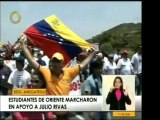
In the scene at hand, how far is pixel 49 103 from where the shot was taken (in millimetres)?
5570

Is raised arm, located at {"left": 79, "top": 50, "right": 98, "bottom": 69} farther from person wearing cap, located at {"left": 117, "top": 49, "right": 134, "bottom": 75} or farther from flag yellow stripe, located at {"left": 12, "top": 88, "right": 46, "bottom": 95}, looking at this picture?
flag yellow stripe, located at {"left": 12, "top": 88, "right": 46, "bottom": 95}

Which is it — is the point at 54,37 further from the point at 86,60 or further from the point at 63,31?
the point at 86,60

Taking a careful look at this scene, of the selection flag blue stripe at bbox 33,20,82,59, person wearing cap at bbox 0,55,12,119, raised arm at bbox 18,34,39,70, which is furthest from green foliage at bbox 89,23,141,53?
person wearing cap at bbox 0,55,12,119

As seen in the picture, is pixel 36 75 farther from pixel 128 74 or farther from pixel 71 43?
pixel 128 74

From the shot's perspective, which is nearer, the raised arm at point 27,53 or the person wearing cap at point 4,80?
the raised arm at point 27,53

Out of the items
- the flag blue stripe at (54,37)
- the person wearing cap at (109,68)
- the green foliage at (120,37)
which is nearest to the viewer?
the green foliage at (120,37)

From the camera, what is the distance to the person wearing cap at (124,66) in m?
5.71

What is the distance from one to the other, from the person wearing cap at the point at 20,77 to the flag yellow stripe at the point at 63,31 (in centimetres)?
51

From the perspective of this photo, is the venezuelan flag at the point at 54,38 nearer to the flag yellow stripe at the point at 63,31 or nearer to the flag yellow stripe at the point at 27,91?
the flag yellow stripe at the point at 63,31

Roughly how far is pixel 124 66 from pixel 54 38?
0.97m

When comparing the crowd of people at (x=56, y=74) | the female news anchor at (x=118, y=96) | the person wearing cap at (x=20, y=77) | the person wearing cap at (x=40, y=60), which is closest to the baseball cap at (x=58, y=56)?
the crowd of people at (x=56, y=74)

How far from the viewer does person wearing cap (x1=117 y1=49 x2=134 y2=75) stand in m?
5.71

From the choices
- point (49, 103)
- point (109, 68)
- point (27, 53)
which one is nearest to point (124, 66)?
point (109, 68)

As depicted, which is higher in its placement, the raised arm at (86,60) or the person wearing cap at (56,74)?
Answer: the raised arm at (86,60)
